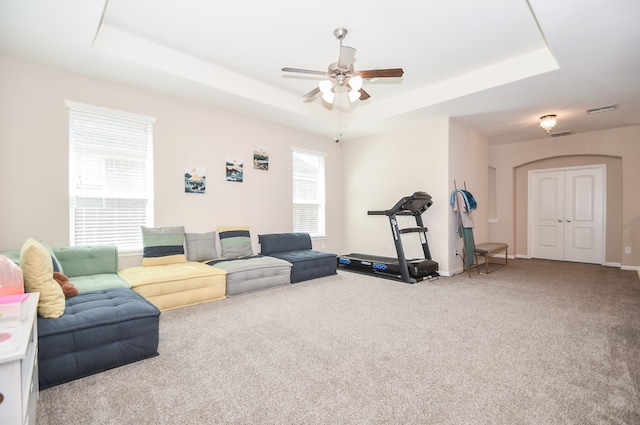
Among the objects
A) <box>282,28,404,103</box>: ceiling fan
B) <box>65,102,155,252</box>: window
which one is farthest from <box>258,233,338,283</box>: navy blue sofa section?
<box>282,28,404,103</box>: ceiling fan

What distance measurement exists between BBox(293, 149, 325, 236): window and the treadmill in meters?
1.41

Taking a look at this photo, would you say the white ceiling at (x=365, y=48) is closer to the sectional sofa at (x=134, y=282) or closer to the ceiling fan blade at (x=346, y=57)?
the ceiling fan blade at (x=346, y=57)

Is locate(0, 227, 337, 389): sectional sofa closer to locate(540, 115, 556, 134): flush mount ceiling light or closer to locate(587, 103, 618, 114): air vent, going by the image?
locate(540, 115, 556, 134): flush mount ceiling light

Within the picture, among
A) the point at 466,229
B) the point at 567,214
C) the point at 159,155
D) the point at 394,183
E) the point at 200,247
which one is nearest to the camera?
the point at 159,155

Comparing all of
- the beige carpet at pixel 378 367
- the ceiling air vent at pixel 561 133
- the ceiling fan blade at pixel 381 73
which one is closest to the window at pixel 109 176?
the beige carpet at pixel 378 367

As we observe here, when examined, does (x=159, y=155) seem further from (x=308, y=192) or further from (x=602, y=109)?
(x=602, y=109)

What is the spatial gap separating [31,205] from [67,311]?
202cm

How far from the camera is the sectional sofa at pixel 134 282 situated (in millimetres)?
2129

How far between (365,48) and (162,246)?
3682 mm

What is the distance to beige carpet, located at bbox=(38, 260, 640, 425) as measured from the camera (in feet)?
5.89

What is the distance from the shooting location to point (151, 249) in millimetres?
4090

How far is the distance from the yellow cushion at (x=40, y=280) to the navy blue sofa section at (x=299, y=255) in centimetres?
306

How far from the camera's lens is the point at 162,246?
4.17 m

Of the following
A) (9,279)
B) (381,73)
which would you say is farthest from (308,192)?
(9,279)
